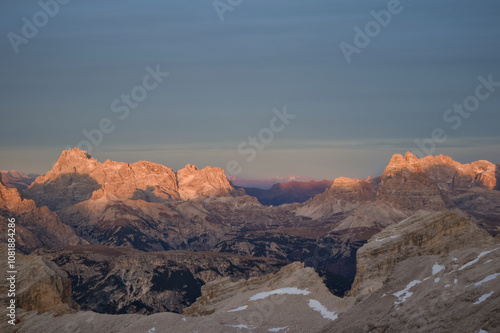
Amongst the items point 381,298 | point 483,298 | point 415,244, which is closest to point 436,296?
point 483,298

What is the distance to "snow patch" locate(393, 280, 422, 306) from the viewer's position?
81.9 meters

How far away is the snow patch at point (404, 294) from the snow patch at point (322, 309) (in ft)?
77.8

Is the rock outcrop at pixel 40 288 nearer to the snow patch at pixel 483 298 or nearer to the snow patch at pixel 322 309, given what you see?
the snow patch at pixel 322 309

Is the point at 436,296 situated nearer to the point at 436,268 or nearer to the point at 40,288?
the point at 436,268

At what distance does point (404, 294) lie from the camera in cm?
8375

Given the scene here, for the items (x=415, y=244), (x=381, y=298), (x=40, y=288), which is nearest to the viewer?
(x=381, y=298)

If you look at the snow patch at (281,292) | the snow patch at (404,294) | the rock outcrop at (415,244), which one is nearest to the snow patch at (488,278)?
the snow patch at (404,294)

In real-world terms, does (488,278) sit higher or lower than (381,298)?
higher

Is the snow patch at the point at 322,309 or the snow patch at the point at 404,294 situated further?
the snow patch at the point at 322,309

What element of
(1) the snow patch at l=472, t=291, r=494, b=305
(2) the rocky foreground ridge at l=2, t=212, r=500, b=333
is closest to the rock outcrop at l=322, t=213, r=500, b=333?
(1) the snow patch at l=472, t=291, r=494, b=305

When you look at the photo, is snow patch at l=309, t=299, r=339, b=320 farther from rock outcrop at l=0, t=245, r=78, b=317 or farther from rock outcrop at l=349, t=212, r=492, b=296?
rock outcrop at l=0, t=245, r=78, b=317

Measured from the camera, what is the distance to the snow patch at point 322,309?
358 ft

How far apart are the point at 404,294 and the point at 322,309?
32.7 m

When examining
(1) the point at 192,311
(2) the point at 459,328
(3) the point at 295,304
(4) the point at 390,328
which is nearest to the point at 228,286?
(1) the point at 192,311
